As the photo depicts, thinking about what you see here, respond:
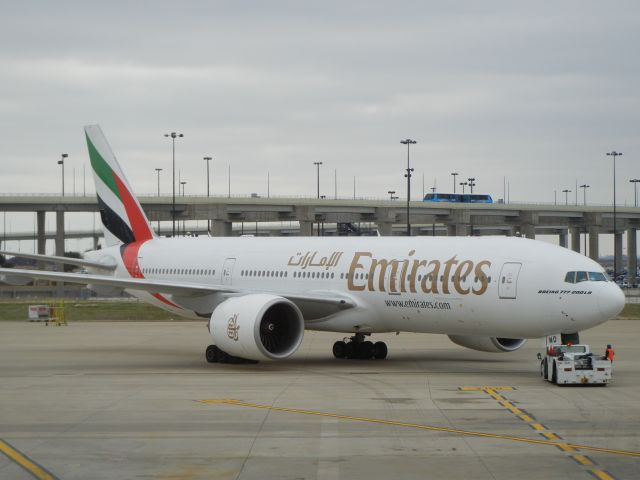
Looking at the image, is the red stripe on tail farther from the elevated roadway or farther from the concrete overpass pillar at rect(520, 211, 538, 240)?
the concrete overpass pillar at rect(520, 211, 538, 240)

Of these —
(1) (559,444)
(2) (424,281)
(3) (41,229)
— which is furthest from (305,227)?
(1) (559,444)

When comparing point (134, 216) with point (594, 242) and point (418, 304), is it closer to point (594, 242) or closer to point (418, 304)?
point (418, 304)

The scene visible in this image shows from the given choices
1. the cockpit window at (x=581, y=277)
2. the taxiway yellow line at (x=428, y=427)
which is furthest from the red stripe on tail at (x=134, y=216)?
the cockpit window at (x=581, y=277)

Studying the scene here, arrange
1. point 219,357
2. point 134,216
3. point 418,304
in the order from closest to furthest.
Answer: point 418,304 < point 219,357 < point 134,216

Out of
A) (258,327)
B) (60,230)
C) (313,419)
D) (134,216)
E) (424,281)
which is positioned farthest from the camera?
(60,230)

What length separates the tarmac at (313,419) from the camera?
51.0ft

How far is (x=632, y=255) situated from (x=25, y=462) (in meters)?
149

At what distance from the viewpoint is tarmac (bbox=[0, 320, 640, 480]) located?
15.5 meters

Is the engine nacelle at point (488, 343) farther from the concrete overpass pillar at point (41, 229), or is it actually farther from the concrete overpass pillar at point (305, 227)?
the concrete overpass pillar at point (41, 229)

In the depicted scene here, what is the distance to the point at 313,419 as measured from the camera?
805 inches

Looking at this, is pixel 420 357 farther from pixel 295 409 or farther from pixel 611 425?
pixel 611 425

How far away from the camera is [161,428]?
63.3 ft

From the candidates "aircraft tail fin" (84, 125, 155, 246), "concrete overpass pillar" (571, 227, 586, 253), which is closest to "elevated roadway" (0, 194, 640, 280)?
"concrete overpass pillar" (571, 227, 586, 253)

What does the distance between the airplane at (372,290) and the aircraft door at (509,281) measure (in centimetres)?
3
